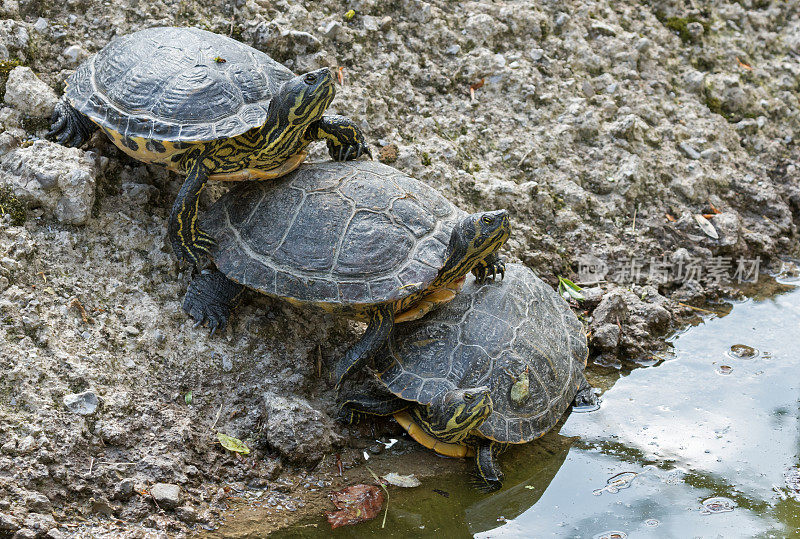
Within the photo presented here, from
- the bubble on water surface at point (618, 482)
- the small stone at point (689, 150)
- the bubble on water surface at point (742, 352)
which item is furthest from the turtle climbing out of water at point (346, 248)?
the small stone at point (689, 150)

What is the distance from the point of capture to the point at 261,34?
5.53m

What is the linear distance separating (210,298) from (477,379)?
1.82 m

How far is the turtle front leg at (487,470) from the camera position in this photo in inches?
167

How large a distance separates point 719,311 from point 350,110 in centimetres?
354

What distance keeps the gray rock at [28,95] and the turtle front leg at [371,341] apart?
2.66 m

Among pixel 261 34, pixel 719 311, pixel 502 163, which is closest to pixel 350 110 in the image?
pixel 261 34

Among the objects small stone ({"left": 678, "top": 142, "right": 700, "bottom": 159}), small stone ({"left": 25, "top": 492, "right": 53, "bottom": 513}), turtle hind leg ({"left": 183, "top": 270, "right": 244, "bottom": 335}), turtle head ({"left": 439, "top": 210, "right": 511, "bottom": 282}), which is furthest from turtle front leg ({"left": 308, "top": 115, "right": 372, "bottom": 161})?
small stone ({"left": 678, "top": 142, "right": 700, "bottom": 159})

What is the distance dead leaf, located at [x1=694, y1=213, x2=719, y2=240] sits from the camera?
244 inches

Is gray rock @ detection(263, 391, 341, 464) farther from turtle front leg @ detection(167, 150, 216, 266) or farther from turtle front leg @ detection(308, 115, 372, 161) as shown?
turtle front leg @ detection(308, 115, 372, 161)

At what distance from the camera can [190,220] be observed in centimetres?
445

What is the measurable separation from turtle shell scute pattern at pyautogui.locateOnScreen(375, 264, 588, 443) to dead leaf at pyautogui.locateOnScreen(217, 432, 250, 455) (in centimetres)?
95

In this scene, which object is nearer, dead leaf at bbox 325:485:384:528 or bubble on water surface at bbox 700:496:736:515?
dead leaf at bbox 325:485:384:528

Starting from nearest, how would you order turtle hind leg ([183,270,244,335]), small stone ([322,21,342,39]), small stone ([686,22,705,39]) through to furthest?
turtle hind leg ([183,270,244,335]) < small stone ([322,21,342,39]) < small stone ([686,22,705,39])

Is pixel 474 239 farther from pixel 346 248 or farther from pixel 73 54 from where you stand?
pixel 73 54
